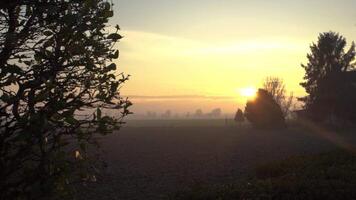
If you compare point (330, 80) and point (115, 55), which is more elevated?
point (330, 80)

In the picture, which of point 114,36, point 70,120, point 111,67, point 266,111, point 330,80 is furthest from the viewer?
point 266,111

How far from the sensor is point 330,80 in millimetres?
66188

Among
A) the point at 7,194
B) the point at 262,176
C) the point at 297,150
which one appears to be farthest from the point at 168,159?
the point at 7,194

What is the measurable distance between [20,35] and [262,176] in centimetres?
1751

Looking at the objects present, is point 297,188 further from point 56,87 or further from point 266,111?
point 266,111

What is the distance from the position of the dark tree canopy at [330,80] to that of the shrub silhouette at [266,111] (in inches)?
192

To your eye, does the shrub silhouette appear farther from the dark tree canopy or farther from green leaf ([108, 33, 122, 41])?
green leaf ([108, 33, 122, 41])

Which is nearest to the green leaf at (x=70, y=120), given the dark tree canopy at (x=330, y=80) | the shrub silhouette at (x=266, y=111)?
the dark tree canopy at (x=330, y=80)

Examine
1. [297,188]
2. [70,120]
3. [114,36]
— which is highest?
[114,36]

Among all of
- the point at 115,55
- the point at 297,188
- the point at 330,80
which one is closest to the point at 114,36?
the point at 115,55

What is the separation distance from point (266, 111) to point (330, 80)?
12.0 metres

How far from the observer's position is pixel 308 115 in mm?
71062

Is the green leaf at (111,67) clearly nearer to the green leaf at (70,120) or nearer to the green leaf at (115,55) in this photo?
the green leaf at (115,55)

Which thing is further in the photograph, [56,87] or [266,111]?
[266,111]
